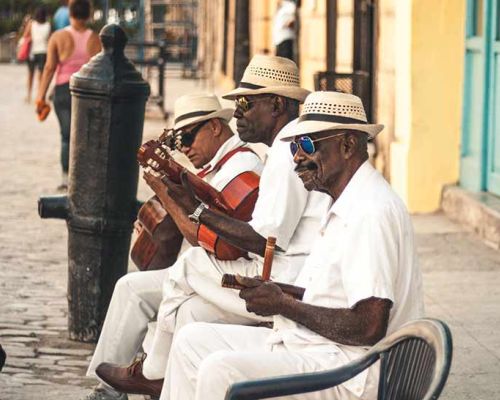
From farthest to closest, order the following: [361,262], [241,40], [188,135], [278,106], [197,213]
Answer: [241,40]
[188,135]
[278,106]
[197,213]
[361,262]

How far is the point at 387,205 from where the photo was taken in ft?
14.8

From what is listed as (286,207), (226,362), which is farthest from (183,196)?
(226,362)

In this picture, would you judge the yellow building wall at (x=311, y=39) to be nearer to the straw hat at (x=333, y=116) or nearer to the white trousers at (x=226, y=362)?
the white trousers at (x=226, y=362)

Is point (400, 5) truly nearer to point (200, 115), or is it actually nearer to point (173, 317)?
point (200, 115)

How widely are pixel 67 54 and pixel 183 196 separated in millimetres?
7467

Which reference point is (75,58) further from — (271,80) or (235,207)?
(235,207)

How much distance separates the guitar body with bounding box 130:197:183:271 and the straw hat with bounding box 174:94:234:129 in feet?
1.26

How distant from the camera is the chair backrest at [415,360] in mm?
3715

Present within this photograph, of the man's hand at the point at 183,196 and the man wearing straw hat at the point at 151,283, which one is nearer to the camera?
the man's hand at the point at 183,196

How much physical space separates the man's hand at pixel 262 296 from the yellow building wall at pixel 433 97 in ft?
21.9

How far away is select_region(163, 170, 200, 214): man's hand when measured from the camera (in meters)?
5.74

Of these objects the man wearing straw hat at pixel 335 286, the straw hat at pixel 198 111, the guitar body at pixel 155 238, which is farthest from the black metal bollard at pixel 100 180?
the man wearing straw hat at pixel 335 286

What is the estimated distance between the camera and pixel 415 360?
4086mm

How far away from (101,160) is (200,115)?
1349 millimetres
